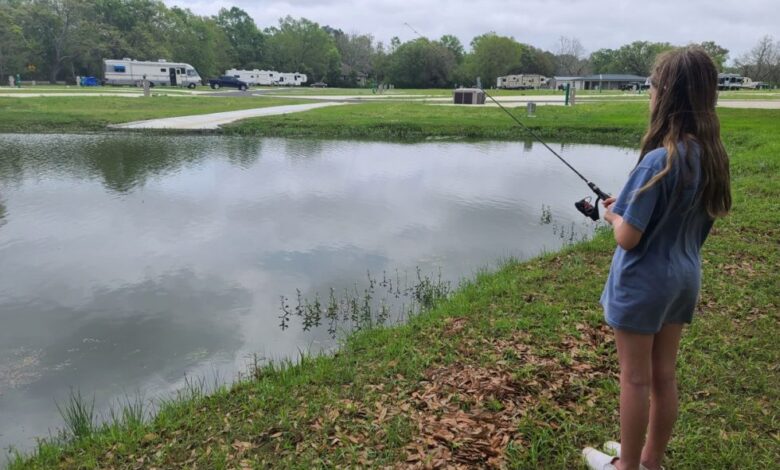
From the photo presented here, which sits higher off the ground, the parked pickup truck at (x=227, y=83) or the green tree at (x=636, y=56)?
the green tree at (x=636, y=56)

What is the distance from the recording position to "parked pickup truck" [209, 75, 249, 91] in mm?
56844

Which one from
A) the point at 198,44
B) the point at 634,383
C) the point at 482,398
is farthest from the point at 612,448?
the point at 198,44

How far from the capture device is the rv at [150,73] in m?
55.3

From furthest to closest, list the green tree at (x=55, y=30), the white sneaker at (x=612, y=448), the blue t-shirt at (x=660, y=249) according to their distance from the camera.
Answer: the green tree at (x=55, y=30) → the white sneaker at (x=612, y=448) → the blue t-shirt at (x=660, y=249)

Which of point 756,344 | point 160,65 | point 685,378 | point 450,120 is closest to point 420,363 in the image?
point 685,378

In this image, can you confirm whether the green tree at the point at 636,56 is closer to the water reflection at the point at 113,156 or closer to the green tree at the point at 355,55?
the green tree at the point at 355,55

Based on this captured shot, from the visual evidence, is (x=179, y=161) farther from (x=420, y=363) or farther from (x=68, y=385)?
(x=420, y=363)

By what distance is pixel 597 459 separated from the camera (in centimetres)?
300

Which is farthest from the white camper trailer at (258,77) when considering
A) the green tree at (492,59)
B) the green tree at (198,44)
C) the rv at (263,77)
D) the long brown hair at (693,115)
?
the long brown hair at (693,115)

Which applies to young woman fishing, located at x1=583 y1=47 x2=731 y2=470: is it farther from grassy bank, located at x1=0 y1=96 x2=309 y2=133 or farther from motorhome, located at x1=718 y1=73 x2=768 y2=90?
motorhome, located at x1=718 y1=73 x2=768 y2=90

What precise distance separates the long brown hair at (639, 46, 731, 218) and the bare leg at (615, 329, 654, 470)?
65cm

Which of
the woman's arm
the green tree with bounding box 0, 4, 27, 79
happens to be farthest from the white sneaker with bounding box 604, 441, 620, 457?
the green tree with bounding box 0, 4, 27, 79

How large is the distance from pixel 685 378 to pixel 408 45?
8607cm

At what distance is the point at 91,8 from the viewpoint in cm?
7462
